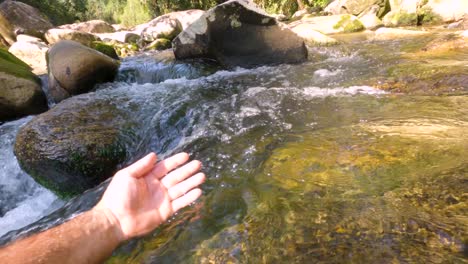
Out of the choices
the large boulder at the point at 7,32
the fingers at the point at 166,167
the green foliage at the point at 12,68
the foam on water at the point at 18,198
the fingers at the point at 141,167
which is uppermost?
the large boulder at the point at 7,32

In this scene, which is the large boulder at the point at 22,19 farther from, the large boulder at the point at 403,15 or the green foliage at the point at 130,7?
the large boulder at the point at 403,15

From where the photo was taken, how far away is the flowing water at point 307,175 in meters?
1.58

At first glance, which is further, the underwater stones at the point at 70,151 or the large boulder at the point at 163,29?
the large boulder at the point at 163,29

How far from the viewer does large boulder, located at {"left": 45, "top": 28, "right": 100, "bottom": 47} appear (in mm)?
12484

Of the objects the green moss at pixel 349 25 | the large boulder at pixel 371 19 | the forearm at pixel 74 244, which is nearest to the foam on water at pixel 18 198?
the forearm at pixel 74 244

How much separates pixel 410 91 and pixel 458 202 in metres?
2.70

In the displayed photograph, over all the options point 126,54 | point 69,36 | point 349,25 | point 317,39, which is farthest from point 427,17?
point 69,36

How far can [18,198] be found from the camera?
160 inches

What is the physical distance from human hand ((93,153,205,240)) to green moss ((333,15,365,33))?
1091cm

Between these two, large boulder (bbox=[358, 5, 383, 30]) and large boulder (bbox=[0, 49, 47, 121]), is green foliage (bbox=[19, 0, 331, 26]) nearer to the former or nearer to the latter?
large boulder (bbox=[358, 5, 383, 30])

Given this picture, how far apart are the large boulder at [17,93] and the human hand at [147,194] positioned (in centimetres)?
538

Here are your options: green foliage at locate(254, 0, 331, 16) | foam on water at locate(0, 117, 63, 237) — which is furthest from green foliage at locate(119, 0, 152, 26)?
foam on water at locate(0, 117, 63, 237)

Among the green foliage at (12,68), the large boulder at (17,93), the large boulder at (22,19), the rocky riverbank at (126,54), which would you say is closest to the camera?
the rocky riverbank at (126,54)

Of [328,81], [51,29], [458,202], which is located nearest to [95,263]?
[458,202]
